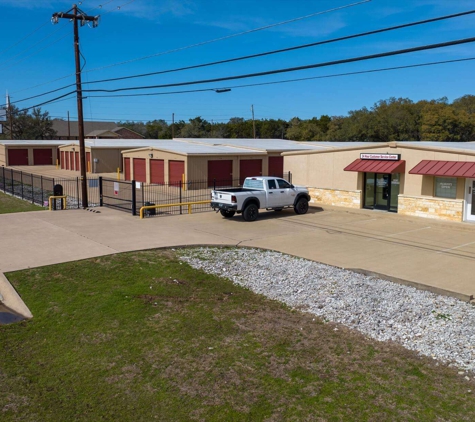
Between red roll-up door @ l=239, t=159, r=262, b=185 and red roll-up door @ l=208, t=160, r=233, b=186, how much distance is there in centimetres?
111

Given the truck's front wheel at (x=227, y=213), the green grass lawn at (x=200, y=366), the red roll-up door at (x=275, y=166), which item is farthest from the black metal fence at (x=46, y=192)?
the green grass lawn at (x=200, y=366)

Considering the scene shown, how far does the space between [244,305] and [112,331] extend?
2829 mm

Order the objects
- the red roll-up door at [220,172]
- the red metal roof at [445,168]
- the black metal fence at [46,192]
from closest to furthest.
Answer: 1. the red metal roof at [445,168]
2. the black metal fence at [46,192]
3. the red roll-up door at [220,172]

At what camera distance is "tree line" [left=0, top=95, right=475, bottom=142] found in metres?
69.0

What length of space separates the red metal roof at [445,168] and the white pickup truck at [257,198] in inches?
205

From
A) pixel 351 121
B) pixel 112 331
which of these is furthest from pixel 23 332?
pixel 351 121

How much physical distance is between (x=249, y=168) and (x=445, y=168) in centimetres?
2167

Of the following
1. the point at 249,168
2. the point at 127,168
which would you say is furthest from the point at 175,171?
the point at 127,168

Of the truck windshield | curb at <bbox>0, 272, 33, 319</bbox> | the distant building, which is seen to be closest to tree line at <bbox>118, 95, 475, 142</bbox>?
the distant building

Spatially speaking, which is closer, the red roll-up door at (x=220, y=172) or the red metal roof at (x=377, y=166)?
the red metal roof at (x=377, y=166)

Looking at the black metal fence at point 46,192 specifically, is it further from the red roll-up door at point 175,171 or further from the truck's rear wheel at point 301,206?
the truck's rear wheel at point 301,206

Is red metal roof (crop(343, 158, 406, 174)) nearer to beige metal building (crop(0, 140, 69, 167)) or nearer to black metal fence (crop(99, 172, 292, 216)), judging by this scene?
black metal fence (crop(99, 172, 292, 216))

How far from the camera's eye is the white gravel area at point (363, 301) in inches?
337

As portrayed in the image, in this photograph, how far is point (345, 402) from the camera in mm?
6555
